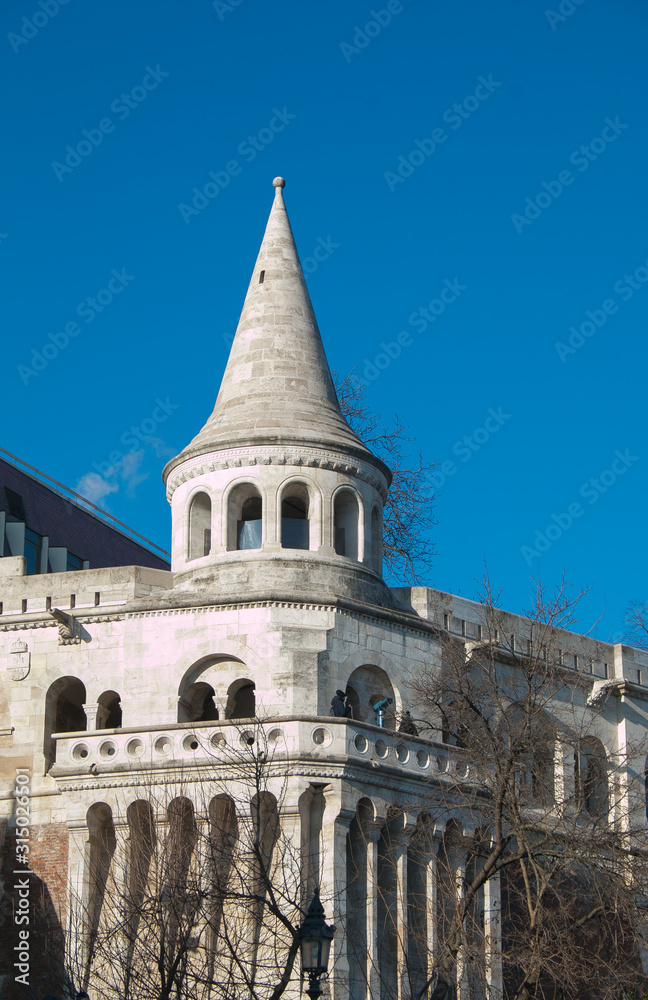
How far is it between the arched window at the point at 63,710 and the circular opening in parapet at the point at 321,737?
4961mm

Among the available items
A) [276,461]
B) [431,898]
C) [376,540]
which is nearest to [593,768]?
[431,898]

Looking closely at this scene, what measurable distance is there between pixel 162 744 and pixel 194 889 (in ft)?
14.9

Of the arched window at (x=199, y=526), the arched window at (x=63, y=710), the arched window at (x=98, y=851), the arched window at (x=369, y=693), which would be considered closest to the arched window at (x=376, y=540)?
the arched window at (x=369, y=693)

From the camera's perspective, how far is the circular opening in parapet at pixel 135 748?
94.9 ft

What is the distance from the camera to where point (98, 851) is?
1144 inches

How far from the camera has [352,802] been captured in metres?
28.0

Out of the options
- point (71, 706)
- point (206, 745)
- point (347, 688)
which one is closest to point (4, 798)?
point (71, 706)

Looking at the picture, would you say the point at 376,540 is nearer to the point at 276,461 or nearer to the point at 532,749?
the point at 276,461

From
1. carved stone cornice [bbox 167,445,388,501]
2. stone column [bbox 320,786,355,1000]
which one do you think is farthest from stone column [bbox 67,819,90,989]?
carved stone cornice [bbox 167,445,388,501]

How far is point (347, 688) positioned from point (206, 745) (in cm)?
290

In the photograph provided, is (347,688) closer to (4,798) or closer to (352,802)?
(352,802)

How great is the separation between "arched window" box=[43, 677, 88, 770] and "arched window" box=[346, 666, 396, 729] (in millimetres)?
4915

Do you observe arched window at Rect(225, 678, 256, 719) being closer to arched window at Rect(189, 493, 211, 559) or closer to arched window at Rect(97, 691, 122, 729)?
arched window at Rect(97, 691, 122, 729)

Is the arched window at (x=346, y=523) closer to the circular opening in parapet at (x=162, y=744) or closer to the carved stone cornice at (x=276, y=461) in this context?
the carved stone cornice at (x=276, y=461)
